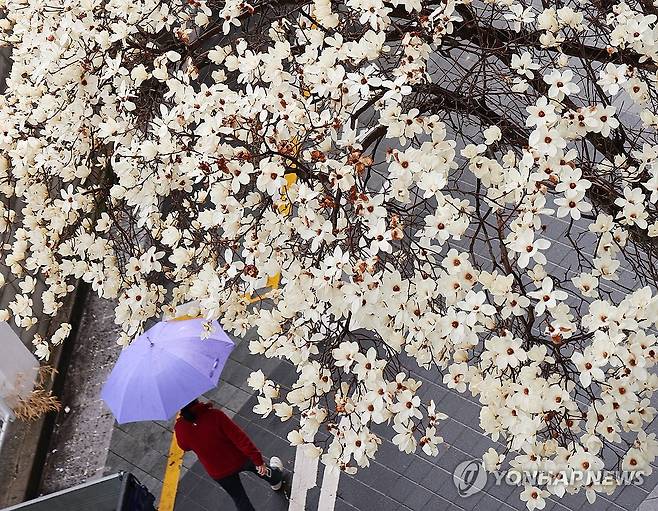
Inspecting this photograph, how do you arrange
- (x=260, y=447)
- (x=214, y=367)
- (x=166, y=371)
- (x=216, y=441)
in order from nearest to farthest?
1. (x=166, y=371)
2. (x=214, y=367)
3. (x=216, y=441)
4. (x=260, y=447)

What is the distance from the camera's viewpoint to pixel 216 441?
24.3ft

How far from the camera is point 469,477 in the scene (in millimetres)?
7820

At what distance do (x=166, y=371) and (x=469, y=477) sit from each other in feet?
9.07

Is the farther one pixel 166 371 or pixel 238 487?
pixel 238 487

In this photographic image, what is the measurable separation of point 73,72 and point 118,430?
4.63 m

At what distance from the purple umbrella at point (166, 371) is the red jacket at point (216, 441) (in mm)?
538

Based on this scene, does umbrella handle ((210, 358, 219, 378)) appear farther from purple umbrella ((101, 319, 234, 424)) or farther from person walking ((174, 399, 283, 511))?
person walking ((174, 399, 283, 511))

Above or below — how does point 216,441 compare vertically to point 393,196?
below

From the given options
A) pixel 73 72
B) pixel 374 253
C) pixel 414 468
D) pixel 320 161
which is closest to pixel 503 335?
pixel 374 253

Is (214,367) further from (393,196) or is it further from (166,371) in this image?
(393,196)

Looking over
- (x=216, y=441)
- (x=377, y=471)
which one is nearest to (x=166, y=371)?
(x=216, y=441)

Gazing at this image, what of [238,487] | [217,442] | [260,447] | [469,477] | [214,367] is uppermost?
[214,367]

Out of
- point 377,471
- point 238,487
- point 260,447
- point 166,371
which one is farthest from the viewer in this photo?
point 260,447

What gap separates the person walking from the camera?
24.1 feet
